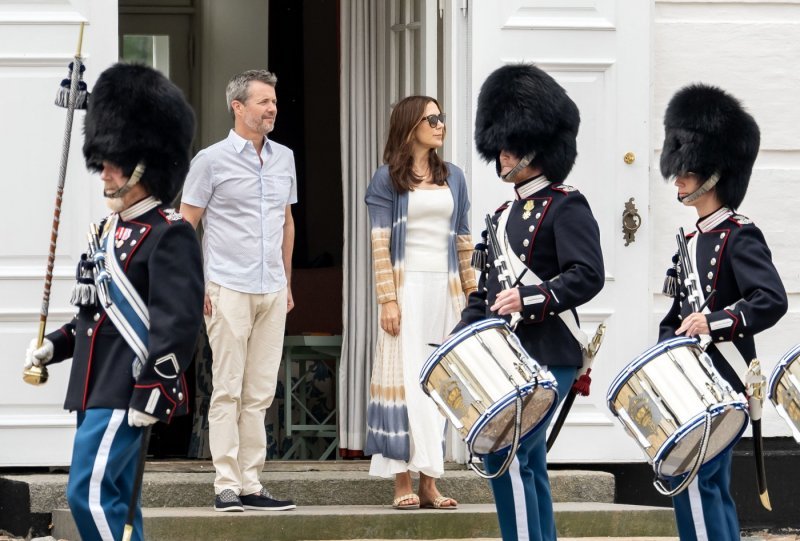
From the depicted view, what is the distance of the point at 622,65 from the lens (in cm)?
773

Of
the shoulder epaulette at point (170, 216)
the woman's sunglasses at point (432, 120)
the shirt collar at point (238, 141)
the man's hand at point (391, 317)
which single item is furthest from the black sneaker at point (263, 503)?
the shoulder epaulette at point (170, 216)

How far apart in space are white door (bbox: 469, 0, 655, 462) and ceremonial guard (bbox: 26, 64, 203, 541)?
2752 millimetres

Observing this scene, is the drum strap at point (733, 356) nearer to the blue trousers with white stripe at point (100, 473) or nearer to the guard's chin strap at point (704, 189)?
the guard's chin strap at point (704, 189)

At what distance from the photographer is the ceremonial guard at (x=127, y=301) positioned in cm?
492

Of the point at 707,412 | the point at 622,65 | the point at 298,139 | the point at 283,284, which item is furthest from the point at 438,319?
the point at 298,139

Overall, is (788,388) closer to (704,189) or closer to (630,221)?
(704,189)

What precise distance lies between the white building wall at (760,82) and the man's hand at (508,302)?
2.47m

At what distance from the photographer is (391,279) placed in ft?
23.6

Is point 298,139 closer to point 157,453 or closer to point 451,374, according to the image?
point 157,453

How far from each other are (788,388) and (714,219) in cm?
64

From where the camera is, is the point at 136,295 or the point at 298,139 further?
the point at 298,139

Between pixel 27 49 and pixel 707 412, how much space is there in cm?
360

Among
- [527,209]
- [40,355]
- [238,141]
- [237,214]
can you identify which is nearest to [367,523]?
[237,214]

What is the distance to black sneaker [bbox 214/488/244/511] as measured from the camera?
273 inches
